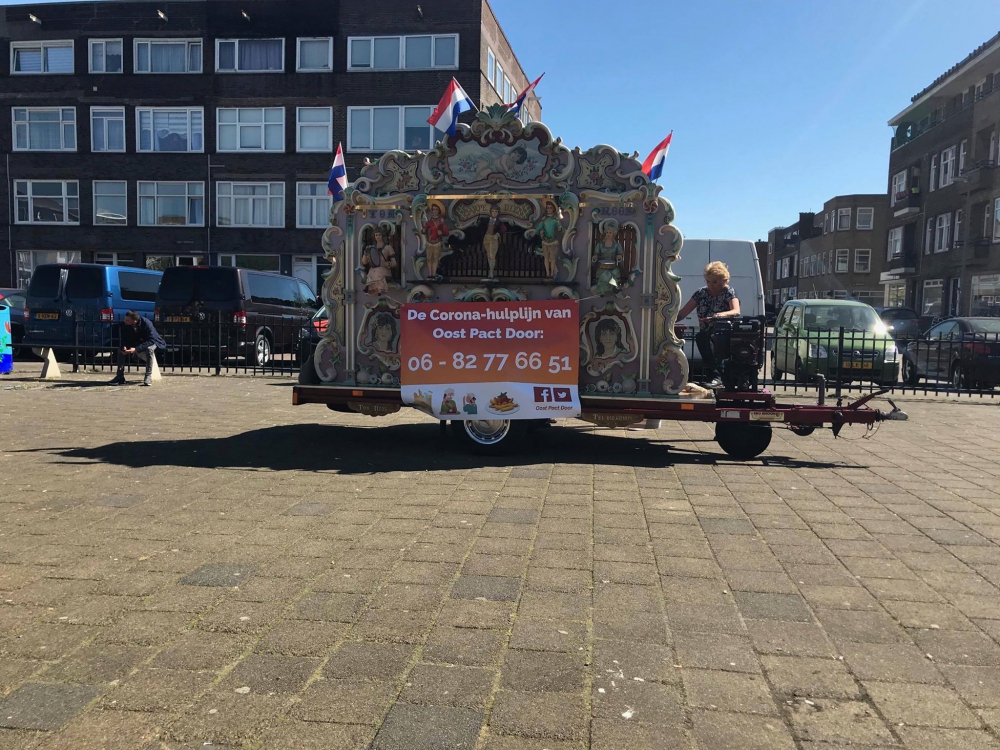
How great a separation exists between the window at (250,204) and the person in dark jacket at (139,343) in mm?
19917

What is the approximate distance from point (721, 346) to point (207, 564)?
17.7 feet

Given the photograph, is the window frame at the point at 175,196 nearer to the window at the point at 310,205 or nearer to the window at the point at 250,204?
the window at the point at 250,204

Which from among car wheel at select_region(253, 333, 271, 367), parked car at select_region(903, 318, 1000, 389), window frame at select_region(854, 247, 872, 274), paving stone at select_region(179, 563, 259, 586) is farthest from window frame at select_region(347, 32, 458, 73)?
window frame at select_region(854, 247, 872, 274)

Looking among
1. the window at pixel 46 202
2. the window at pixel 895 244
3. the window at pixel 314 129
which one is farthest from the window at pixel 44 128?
the window at pixel 895 244

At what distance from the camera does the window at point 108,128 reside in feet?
109

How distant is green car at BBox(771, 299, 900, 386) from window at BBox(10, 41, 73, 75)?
109 ft

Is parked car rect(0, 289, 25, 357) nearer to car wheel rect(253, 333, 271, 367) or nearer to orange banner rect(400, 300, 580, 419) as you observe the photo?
car wheel rect(253, 333, 271, 367)

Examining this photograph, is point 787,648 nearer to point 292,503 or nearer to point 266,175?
point 292,503

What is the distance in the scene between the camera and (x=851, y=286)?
2410 inches

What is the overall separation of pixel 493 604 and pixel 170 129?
34.8 meters

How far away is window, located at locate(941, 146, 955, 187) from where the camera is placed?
40.1 meters

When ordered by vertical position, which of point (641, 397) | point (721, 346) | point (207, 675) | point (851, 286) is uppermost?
point (851, 286)

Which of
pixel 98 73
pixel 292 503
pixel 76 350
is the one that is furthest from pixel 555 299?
pixel 98 73

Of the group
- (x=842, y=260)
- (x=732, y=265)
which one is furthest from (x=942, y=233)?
(x=732, y=265)
